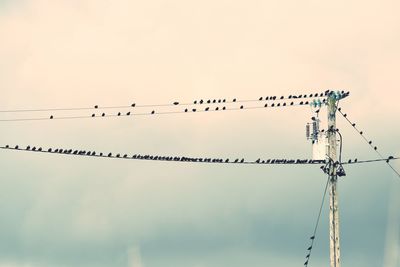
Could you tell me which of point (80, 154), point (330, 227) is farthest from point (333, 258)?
point (80, 154)

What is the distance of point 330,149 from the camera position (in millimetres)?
43250

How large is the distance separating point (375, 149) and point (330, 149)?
23.8ft

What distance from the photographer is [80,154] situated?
49.0 m

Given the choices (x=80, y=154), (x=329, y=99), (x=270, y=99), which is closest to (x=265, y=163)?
(x=270, y=99)

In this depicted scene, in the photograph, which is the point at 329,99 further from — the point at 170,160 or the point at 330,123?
the point at 170,160

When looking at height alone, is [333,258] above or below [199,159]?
below

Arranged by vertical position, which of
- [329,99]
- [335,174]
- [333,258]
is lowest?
[333,258]

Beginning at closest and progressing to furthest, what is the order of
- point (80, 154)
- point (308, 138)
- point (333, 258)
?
1. point (333, 258)
2. point (308, 138)
3. point (80, 154)

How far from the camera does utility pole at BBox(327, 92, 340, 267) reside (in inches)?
1655

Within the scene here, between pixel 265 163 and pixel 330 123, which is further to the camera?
pixel 265 163

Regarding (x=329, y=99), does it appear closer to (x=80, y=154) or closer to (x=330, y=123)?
(x=330, y=123)

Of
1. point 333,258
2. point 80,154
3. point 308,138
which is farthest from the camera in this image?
point 80,154

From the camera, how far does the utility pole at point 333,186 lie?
42.0 metres

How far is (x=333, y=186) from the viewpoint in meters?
42.9
